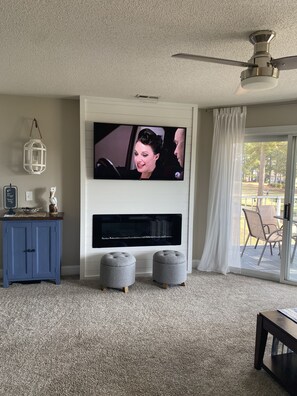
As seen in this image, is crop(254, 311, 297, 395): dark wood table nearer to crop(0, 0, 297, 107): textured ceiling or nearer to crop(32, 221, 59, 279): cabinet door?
crop(0, 0, 297, 107): textured ceiling

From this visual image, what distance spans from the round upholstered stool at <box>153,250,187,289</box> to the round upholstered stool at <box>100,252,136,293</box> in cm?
33

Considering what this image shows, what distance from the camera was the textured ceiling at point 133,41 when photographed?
1.81 metres

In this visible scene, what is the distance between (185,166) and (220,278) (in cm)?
160

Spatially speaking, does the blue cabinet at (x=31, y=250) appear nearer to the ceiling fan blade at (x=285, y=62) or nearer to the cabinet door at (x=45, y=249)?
the cabinet door at (x=45, y=249)

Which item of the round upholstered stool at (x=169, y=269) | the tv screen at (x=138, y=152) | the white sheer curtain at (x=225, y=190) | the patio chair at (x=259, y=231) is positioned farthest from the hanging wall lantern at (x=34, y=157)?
the patio chair at (x=259, y=231)

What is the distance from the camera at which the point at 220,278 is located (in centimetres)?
428

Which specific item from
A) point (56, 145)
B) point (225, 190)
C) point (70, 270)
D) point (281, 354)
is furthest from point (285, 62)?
point (70, 270)

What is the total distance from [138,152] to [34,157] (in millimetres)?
1317

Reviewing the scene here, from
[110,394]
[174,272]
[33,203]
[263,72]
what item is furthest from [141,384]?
[33,203]

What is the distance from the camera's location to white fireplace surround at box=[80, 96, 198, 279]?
4.03 metres

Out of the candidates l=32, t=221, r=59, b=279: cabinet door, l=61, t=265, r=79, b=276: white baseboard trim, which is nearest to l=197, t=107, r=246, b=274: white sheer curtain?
l=61, t=265, r=79, b=276: white baseboard trim

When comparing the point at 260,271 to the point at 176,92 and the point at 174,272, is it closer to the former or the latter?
the point at 174,272

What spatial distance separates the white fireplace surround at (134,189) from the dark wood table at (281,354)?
7.10 ft

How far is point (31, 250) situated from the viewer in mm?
3803
